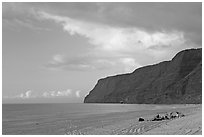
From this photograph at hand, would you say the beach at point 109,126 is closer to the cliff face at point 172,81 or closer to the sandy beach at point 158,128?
the sandy beach at point 158,128

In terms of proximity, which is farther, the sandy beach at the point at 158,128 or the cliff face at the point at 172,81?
the cliff face at the point at 172,81

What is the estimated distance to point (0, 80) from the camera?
851 cm

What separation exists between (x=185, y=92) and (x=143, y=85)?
32.3 m

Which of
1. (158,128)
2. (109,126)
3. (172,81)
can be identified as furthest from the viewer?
(172,81)

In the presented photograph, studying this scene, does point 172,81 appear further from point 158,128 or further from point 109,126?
point 158,128

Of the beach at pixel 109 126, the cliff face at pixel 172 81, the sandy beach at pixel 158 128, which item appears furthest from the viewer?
the cliff face at pixel 172 81

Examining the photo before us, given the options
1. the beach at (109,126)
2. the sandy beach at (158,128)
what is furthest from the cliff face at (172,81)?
the sandy beach at (158,128)

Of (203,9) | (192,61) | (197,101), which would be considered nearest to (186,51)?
(192,61)

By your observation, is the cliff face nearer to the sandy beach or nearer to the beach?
the beach

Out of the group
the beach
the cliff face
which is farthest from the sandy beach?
the cliff face

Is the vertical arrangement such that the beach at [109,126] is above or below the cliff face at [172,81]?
below

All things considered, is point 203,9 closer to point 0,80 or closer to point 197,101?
point 0,80

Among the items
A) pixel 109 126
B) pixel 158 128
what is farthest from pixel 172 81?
pixel 158 128

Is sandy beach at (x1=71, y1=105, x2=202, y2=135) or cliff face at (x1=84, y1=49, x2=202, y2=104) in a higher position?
cliff face at (x1=84, y1=49, x2=202, y2=104)
